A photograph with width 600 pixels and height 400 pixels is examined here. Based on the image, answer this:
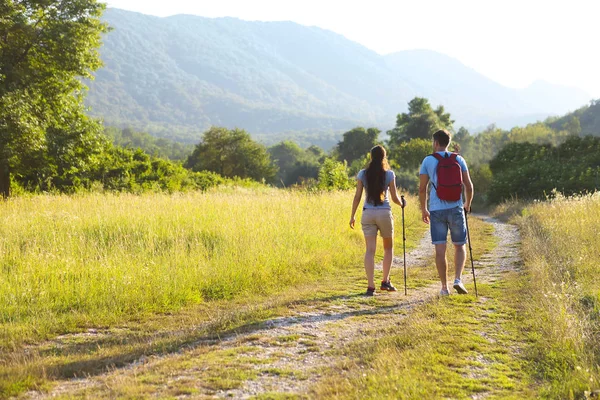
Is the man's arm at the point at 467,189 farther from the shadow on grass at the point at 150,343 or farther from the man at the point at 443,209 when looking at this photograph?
the shadow on grass at the point at 150,343

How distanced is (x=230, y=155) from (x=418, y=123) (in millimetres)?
26479

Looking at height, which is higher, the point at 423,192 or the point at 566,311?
the point at 423,192

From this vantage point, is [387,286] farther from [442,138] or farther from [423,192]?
Result: [442,138]

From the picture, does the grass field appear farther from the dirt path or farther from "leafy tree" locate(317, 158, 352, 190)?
"leafy tree" locate(317, 158, 352, 190)

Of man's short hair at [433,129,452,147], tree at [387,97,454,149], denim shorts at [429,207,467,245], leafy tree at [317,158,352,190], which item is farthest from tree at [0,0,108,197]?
tree at [387,97,454,149]

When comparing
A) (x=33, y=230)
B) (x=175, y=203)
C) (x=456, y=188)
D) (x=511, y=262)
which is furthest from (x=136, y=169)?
(x=456, y=188)

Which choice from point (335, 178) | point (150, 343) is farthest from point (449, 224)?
point (335, 178)

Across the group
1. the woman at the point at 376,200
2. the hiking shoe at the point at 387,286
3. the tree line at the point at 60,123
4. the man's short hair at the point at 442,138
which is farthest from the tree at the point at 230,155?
the man's short hair at the point at 442,138

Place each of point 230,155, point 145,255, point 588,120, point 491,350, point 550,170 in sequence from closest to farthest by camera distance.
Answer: point 491,350
point 145,255
point 550,170
point 230,155
point 588,120

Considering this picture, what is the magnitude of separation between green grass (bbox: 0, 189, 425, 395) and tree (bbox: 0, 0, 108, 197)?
14.9 feet

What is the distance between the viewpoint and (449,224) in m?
7.78

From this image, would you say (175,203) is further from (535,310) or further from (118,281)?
(535,310)

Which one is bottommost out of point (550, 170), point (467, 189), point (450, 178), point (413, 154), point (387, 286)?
point (387, 286)

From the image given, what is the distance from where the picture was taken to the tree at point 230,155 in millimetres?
67438
